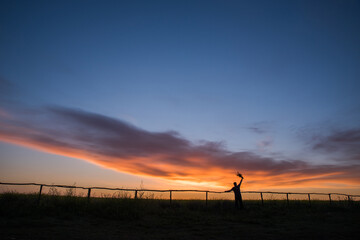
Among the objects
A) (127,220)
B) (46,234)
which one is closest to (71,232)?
(46,234)

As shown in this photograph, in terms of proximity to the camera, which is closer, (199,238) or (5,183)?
(199,238)

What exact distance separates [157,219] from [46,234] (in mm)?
6609

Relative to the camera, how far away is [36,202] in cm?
1438

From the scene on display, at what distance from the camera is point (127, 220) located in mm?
13516

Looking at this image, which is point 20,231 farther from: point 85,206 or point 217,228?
point 217,228

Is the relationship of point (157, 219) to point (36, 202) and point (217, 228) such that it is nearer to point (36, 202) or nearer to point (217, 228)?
point (217, 228)

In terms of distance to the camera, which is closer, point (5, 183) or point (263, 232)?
point (263, 232)

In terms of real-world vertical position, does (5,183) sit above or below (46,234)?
above

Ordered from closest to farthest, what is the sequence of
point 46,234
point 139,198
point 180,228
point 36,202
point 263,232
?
point 46,234 < point 263,232 < point 180,228 < point 36,202 < point 139,198

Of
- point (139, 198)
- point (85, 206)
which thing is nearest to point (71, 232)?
point (85, 206)

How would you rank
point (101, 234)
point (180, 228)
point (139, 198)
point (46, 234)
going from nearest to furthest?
point (46, 234) → point (101, 234) → point (180, 228) → point (139, 198)

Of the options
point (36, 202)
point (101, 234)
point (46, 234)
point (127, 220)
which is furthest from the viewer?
point (36, 202)

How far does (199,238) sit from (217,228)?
2.86 meters

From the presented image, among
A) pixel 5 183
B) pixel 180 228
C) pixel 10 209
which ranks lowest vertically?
pixel 180 228
